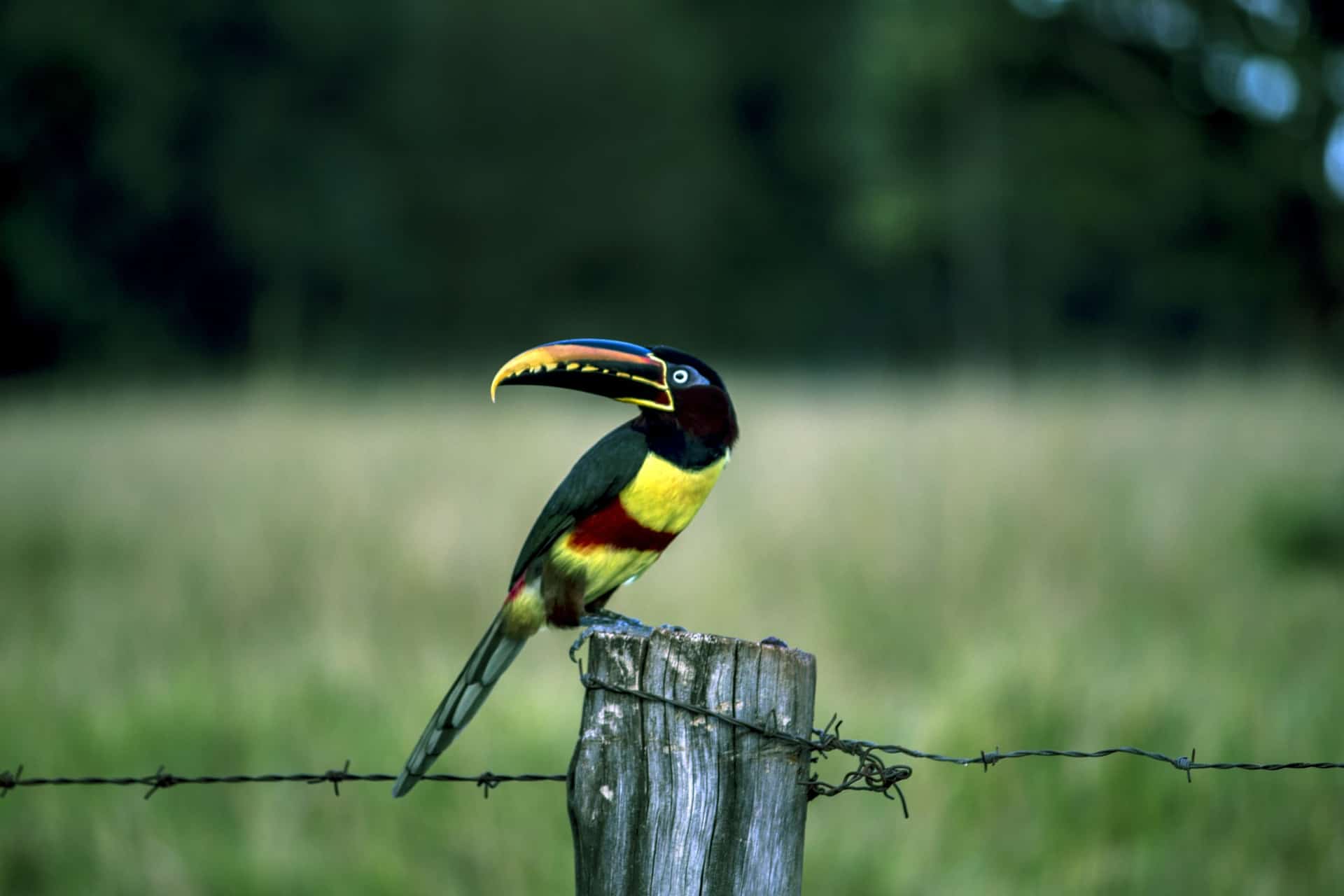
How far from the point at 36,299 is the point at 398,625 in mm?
17434

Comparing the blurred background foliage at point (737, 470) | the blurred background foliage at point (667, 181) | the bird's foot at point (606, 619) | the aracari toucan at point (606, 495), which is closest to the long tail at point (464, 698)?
the aracari toucan at point (606, 495)

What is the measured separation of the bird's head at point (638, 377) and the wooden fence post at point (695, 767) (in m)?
0.53

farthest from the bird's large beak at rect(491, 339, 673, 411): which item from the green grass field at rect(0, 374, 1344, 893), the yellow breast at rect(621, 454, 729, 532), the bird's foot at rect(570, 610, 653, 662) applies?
the green grass field at rect(0, 374, 1344, 893)

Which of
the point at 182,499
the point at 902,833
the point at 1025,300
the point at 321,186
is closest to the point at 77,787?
the point at 902,833

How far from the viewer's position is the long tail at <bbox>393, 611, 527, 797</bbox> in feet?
8.05

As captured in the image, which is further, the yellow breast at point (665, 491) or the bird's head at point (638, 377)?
the yellow breast at point (665, 491)

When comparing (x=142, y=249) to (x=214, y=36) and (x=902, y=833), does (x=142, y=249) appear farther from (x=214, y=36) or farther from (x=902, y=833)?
(x=902, y=833)

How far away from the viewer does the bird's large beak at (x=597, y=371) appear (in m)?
2.27

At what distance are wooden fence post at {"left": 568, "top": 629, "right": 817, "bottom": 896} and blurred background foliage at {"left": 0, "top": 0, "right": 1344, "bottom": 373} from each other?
836cm

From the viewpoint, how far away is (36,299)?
21.1 m

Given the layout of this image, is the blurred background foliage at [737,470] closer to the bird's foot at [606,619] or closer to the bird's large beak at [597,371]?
the bird's foot at [606,619]

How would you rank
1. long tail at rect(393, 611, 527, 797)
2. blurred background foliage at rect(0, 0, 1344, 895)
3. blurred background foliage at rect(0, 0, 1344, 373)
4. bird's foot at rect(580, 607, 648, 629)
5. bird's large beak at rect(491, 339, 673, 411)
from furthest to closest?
1. blurred background foliage at rect(0, 0, 1344, 373)
2. blurred background foliage at rect(0, 0, 1344, 895)
3. bird's foot at rect(580, 607, 648, 629)
4. long tail at rect(393, 611, 527, 797)
5. bird's large beak at rect(491, 339, 673, 411)

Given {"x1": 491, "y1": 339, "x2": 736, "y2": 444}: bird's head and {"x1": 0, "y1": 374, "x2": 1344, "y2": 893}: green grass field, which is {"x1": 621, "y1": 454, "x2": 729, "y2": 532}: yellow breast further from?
{"x1": 0, "y1": 374, "x2": 1344, "y2": 893}: green grass field

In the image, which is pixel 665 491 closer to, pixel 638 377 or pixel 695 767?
pixel 638 377
